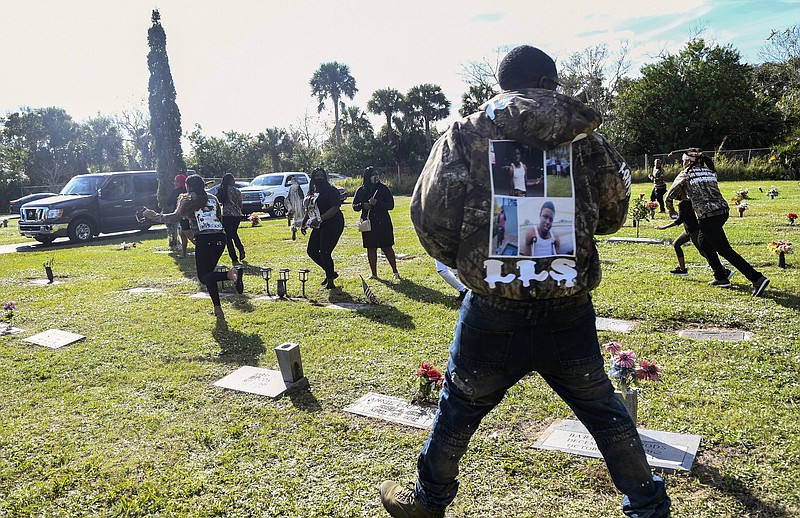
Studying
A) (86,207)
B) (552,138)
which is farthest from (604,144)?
(86,207)

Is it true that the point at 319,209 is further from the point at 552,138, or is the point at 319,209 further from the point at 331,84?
the point at 331,84

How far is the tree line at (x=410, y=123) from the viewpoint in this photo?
31644 mm

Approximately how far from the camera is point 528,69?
2.11 meters

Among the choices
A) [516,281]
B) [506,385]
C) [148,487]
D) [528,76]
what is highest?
[528,76]

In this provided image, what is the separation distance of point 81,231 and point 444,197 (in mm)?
17162

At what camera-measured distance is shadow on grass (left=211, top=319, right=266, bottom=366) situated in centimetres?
537

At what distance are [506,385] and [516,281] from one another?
1.47 feet

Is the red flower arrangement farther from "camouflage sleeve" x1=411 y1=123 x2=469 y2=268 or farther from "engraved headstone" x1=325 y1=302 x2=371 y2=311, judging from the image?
"engraved headstone" x1=325 y1=302 x2=371 y2=311

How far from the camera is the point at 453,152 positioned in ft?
6.82

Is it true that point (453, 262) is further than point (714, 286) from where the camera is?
No

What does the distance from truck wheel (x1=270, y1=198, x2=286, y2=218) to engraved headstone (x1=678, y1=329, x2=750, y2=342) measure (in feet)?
63.3

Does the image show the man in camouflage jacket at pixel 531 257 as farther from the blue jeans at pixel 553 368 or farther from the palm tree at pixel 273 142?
the palm tree at pixel 273 142

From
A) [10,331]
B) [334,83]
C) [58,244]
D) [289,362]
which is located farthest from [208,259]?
[334,83]

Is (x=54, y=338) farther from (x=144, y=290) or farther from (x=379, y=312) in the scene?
(x=379, y=312)
